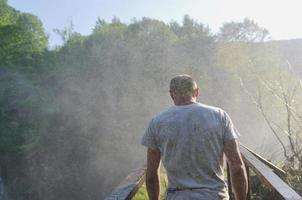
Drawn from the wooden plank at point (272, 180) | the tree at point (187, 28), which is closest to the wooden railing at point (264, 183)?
the wooden plank at point (272, 180)

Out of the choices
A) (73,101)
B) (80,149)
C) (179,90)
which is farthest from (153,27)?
(179,90)

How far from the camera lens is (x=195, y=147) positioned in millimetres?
2416

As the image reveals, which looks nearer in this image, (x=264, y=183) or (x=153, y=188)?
(x=153, y=188)

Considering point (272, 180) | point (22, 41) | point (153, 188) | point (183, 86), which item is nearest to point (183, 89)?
point (183, 86)

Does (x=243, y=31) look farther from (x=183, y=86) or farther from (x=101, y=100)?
(x=183, y=86)

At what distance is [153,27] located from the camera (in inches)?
1194

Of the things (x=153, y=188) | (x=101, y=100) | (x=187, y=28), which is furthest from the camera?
(x=187, y=28)

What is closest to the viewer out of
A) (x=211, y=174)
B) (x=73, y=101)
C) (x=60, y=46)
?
(x=211, y=174)

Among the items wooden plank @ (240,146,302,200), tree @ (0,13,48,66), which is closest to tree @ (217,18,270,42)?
tree @ (0,13,48,66)

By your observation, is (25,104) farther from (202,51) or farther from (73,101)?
(202,51)

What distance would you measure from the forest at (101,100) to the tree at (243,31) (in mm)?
4596

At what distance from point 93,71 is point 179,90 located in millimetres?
26241

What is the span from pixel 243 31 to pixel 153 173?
3784cm

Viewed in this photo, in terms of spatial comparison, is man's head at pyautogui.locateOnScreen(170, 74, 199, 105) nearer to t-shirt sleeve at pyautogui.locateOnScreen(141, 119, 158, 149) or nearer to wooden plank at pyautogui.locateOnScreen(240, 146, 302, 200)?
t-shirt sleeve at pyautogui.locateOnScreen(141, 119, 158, 149)
